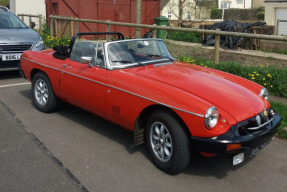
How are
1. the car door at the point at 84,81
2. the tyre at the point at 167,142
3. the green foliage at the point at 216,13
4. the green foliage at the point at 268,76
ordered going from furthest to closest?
the green foliage at the point at 216,13
the green foliage at the point at 268,76
the car door at the point at 84,81
the tyre at the point at 167,142

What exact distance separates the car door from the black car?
3.50 metres

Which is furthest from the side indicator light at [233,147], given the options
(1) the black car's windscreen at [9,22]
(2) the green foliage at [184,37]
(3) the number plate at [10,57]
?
(2) the green foliage at [184,37]

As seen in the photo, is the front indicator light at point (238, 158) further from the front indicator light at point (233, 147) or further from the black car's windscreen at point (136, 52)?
the black car's windscreen at point (136, 52)

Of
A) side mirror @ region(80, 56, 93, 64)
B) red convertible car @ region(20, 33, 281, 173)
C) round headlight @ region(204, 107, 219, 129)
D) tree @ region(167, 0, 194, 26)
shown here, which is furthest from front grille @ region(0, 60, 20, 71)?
tree @ region(167, 0, 194, 26)

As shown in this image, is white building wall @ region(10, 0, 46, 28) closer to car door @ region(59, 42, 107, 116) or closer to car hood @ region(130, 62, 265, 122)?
car door @ region(59, 42, 107, 116)

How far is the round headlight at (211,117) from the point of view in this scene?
135 inches

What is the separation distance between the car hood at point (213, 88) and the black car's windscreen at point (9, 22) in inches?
241

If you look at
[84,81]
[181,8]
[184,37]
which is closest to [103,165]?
[84,81]

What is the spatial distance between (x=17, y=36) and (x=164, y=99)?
6093 millimetres

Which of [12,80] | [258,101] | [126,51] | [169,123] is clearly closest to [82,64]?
[126,51]

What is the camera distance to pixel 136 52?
16.3 feet

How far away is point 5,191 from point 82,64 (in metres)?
2.24

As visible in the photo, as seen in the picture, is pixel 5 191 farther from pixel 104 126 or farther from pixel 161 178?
pixel 104 126

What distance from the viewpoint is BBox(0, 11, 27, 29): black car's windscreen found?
367 inches
